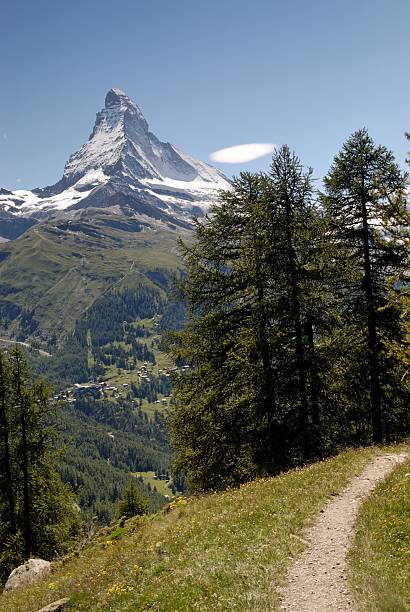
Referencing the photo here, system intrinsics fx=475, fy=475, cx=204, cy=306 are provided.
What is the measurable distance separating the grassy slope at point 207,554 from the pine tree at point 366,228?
6.20 metres

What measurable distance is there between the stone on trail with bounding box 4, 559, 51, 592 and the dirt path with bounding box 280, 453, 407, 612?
41.9ft

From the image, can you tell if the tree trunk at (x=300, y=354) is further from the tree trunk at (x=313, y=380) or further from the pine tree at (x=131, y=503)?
the pine tree at (x=131, y=503)

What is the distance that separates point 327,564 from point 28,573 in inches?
619

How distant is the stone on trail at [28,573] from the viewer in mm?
20845

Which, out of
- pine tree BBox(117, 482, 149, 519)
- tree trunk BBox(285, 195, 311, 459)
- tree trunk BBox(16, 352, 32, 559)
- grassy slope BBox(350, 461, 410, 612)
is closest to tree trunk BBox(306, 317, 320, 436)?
tree trunk BBox(285, 195, 311, 459)

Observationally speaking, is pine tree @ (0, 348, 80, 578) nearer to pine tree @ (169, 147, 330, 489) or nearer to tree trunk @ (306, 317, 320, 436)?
pine tree @ (169, 147, 330, 489)

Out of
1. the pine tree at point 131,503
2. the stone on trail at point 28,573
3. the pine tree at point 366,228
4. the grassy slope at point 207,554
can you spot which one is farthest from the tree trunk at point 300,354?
the pine tree at point 131,503

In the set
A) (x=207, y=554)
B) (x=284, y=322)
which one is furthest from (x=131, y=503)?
(x=207, y=554)

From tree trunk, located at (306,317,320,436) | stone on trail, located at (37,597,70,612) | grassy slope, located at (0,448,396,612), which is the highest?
tree trunk, located at (306,317,320,436)

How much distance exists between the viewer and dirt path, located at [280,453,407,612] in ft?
35.3

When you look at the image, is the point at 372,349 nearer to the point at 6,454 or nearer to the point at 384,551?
the point at 384,551

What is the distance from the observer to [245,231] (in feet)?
78.1

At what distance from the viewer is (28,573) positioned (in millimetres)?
21781

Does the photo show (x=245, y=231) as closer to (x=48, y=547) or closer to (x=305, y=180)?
(x=305, y=180)
